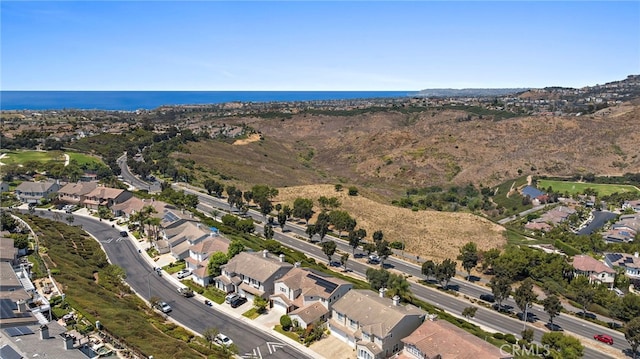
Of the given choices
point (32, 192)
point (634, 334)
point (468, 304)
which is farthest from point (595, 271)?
point (32, 192)

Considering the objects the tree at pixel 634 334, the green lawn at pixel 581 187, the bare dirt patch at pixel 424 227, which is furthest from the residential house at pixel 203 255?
the green lawn at pixel 581 187

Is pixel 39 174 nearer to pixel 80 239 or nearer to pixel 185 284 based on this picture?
pixel 80 239

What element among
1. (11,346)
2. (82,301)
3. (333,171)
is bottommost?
(333,171)

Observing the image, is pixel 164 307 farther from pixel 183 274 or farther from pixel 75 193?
pixel 75 193

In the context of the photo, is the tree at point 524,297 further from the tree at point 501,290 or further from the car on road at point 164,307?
the car on road at point 164,307

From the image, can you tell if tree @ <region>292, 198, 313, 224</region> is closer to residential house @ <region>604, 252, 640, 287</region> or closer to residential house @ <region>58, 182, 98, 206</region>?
residential house @ <region>58, 182, 98, 206</region>

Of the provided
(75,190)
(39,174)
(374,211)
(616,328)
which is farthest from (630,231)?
(39,174)

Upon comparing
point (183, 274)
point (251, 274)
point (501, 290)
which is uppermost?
point (251, 274)
